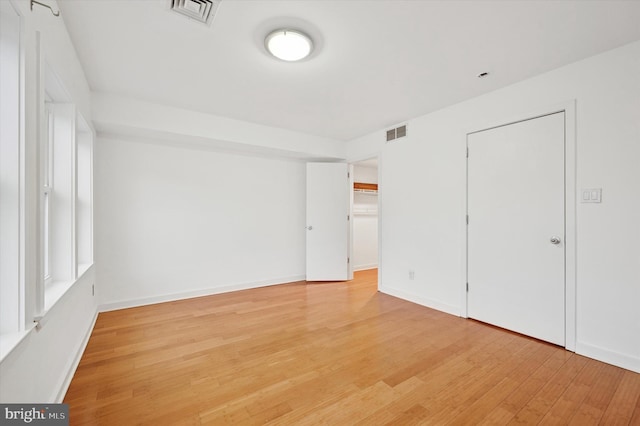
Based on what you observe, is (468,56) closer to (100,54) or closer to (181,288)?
(100,54)

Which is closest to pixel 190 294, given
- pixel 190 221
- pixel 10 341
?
pixel 190 221

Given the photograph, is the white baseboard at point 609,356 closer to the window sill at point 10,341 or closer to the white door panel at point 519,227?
the white door panel at point 519,227

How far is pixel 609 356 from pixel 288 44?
3541 mm

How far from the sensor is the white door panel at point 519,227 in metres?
2.54

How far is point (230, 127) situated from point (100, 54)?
1.63m

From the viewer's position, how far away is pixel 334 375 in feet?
6.70

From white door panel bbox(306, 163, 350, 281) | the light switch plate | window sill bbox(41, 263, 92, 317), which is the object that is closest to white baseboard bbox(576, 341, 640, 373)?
the light switch plate

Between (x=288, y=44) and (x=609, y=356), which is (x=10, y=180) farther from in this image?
(x=609, y=356)

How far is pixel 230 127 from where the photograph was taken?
3844 millimetres

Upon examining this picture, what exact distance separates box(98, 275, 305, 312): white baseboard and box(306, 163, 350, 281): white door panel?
46 cm

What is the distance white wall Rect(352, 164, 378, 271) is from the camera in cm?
612

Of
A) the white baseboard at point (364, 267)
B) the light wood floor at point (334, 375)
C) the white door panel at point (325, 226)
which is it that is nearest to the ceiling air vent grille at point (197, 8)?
the light wood floor at point (334, 375)

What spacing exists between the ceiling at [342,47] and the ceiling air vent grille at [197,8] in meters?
0.05

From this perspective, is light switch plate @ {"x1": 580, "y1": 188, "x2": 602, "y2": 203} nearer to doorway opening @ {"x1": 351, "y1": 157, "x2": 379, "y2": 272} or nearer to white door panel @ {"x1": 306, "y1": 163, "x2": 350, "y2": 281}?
white door panel @ {"x1": 306, "y1": 163, "x2": 350, "y2": 281}
